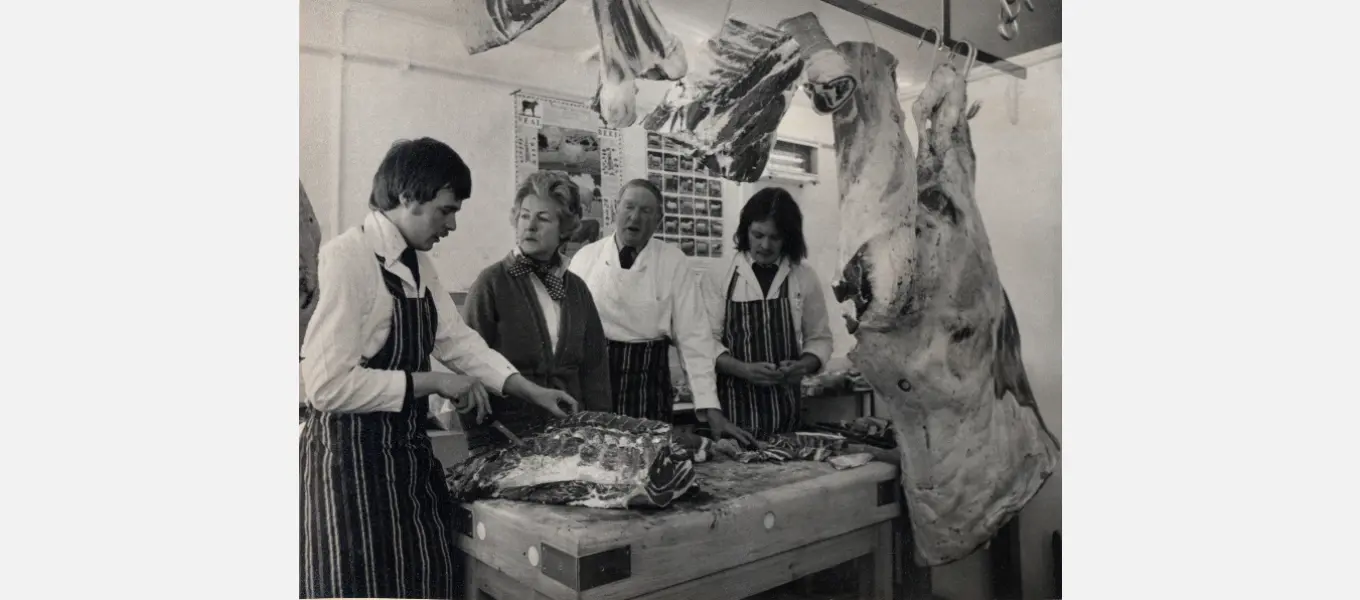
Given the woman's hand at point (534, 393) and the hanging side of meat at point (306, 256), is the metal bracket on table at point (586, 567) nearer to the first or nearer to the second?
the woman's hand at point (534, 393)

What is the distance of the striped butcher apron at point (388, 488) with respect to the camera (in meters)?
1.85

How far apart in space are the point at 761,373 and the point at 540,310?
1.68 ft

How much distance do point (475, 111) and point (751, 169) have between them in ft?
2.01

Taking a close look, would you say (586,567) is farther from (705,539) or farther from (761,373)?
(761,373)

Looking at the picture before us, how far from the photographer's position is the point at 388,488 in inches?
72.7

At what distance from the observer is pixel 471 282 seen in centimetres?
Answer: 186

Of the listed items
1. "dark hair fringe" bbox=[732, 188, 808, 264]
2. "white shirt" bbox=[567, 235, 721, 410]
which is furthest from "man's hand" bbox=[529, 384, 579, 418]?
"dark hair fringe" bbox=[732, 188, 808, 264]

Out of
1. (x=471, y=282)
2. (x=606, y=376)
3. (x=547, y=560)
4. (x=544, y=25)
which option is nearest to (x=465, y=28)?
(x=544, y=25)

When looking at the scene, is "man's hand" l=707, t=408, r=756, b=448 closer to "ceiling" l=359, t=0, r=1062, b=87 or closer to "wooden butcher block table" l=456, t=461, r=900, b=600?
"wooden butcher block table" l=456, t=461, r=900, b=600

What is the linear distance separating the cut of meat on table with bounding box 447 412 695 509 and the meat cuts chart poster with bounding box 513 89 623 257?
39 centimetres

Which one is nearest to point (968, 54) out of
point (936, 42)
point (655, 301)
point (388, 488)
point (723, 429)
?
point (936, 42)

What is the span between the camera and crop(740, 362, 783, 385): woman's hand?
195 cm

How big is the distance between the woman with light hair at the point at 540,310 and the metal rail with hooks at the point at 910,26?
29.7 inches

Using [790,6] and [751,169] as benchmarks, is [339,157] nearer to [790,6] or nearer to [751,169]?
[751,169]
